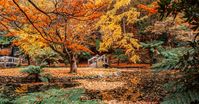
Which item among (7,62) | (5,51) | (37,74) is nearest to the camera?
(37,74)

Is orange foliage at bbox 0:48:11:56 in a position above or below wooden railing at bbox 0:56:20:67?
above

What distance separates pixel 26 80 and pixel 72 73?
3.01 metres

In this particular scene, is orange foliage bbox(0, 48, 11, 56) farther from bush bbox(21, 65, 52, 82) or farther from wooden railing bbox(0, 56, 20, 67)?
bush bbox(21, 65, 52, 82)

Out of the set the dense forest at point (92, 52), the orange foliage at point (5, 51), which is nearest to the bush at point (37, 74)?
the dense forest at point (92, 52)

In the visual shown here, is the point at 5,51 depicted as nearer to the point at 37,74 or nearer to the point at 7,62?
the point at 7,62

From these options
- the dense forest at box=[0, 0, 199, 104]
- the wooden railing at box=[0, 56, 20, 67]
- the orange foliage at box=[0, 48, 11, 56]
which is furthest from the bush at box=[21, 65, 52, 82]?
the orange foliage at box=[0, 48, 11, 56]

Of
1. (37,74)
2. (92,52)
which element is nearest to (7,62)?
(92,52)

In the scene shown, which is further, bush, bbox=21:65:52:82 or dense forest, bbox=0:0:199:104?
bush, bbox=21:65:52:82

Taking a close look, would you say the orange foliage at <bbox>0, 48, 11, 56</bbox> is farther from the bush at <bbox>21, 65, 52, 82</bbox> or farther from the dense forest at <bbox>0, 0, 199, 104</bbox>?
the bush at <bbox>21, 65, 52, 82</bbox>

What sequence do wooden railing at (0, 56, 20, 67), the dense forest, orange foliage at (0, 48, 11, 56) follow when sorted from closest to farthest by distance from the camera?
the dense forest, wooden railing at (0, 56, 20, 67), orange foliage at (0, 48, 11, 56)

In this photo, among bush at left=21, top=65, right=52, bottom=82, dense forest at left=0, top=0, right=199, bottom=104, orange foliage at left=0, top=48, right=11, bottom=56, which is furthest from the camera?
orange foliage at left=0, top=48, right=11, bottom=56

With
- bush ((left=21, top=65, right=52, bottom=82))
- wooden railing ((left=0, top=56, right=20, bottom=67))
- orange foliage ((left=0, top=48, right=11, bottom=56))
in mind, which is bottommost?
bush ((left=21, top=65, right=52, bottom=82))

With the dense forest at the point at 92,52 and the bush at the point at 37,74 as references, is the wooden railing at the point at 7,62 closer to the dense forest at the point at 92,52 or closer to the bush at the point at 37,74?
the dense forest at the point at 92,52

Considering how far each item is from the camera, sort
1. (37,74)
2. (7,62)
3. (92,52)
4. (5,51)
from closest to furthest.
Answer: (37,74), (92,52), (7,62), (5,51)
